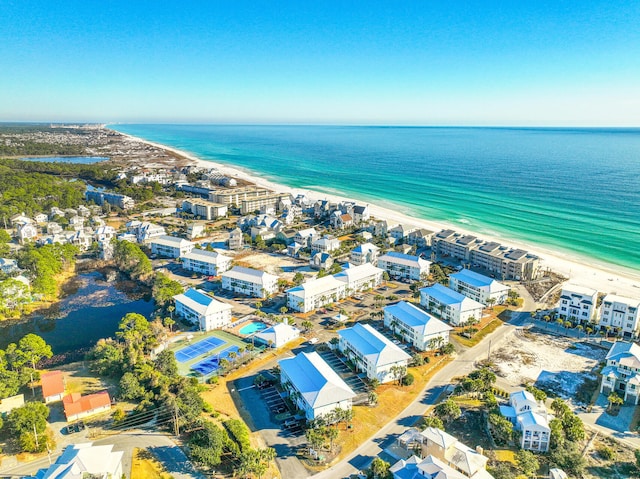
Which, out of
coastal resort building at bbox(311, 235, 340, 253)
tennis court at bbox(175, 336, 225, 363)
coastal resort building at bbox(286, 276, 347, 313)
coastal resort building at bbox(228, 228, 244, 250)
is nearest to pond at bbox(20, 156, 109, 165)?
coastal resort building at bbox(228, 228, 244, 250)

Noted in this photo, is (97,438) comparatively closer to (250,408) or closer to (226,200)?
(250,408)

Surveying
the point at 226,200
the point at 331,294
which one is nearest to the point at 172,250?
the point at 331,294

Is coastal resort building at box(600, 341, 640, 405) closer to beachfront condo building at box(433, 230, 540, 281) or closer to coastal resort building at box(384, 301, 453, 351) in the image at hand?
coastal resort building at box(384, 301, 453, 351)

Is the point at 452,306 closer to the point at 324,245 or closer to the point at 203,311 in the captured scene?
the point at 324,245

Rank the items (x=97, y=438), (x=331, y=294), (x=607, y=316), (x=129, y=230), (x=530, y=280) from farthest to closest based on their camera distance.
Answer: (x=129, y=230), (x=530, y=280), (x=331, y=294), (x=607, y=316), (x=97, y=438)

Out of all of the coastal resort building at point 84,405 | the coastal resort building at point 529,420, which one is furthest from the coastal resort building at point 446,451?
the coastal resort building at point 84,405

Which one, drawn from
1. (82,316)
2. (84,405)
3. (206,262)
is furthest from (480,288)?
(82,316)

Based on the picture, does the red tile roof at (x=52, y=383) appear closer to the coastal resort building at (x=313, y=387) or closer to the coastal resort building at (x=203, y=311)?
the coastal resort building at (x=203, y=311)
